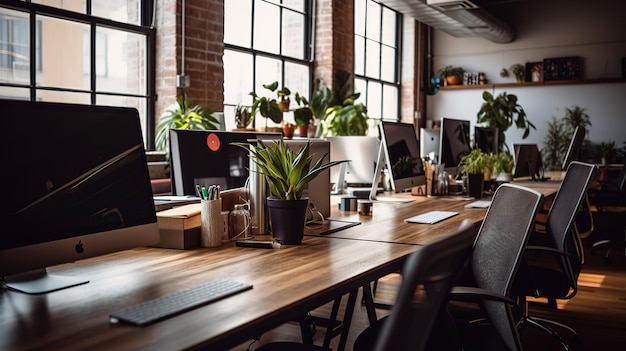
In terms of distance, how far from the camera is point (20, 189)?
1672 millimetres

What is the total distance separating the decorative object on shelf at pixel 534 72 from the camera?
10906 mm

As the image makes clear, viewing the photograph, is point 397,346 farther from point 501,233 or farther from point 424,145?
point 424,145

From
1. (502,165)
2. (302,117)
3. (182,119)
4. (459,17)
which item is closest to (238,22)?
(302,117)

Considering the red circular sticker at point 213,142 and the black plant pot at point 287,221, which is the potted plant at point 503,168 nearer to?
the red circular sticker at point 213,142

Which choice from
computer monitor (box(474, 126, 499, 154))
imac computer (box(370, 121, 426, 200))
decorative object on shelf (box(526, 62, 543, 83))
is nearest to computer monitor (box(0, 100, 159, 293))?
imac computer (box(370, 121, 426, 200))

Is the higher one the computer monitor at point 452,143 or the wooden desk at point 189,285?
the computer monitor at point 452,143

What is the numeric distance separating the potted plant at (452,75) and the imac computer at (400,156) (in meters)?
7.56

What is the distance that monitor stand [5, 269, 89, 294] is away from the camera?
171 cm

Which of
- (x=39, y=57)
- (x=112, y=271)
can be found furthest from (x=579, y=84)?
(x=112, y=271)

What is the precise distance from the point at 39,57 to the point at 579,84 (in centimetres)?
861

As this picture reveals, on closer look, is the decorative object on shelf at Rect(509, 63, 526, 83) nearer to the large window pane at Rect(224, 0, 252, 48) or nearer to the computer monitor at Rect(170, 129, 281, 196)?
the large window pane at Rect(224, 0, 252, 48)

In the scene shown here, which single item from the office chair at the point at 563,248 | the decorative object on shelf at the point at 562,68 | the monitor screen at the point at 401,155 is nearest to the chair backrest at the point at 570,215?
the office chair at the point at 563,248

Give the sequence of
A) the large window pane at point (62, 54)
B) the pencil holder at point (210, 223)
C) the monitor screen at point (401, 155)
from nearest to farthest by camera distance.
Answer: the pencil holder at point (210, 223), the monitor screen at point (401, 155), the large window pane at point (62, 54)

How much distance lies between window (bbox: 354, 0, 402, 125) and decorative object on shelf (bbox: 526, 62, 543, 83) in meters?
2.22
